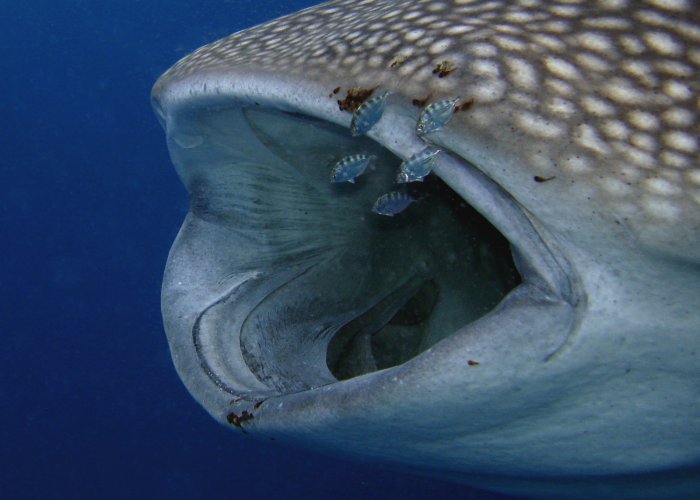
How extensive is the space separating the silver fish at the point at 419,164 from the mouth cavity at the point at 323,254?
2 centimetres

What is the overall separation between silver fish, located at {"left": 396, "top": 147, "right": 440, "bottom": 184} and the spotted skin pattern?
0.08m

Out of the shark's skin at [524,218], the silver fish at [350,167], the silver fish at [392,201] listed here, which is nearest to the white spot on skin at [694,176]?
the shark's skin at [524,218]

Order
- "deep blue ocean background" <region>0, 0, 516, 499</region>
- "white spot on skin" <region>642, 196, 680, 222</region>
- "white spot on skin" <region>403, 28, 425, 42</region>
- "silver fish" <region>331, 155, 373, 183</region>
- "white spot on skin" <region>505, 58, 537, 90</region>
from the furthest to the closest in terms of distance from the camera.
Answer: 1. "deep blue ocean background" <region>0, 0, 516, 499</region>
2. "silver fish" <region>331, 155, 373, 183</region>
3. "white spot on skin" <region>403, 28, 425, 42</region>
4. "white spot on skin" <region>505, 58, 537, 90</region>
5. "white spot on skin" <region>642, 196, 680, 222</region>

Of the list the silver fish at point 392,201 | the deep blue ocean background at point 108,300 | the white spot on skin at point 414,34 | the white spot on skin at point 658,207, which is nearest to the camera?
the white spot on skin at point 658,207

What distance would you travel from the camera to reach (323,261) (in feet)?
7.98

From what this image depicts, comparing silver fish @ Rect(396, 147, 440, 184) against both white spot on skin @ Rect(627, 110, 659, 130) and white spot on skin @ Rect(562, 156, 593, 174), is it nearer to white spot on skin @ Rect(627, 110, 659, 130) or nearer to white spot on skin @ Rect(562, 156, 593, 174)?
white spot on skin @ Rect(562, 156, 593, 174)

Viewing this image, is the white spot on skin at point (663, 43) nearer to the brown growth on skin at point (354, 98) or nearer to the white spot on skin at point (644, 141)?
the white spot on skin at point (644, 141)

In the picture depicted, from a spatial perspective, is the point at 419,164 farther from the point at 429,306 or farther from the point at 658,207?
the point at 429,306

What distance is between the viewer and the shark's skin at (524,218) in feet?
3.62

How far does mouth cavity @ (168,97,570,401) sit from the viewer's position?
175cm

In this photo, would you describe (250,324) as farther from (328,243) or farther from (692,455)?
(692,455)

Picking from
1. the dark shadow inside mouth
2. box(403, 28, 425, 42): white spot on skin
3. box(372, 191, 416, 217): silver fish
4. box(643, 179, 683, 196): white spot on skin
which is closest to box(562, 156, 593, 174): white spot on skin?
box(643, 179, 683, 196): white spot on skin

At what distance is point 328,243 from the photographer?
2.46 m

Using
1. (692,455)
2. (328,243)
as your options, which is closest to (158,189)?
(328,243)
